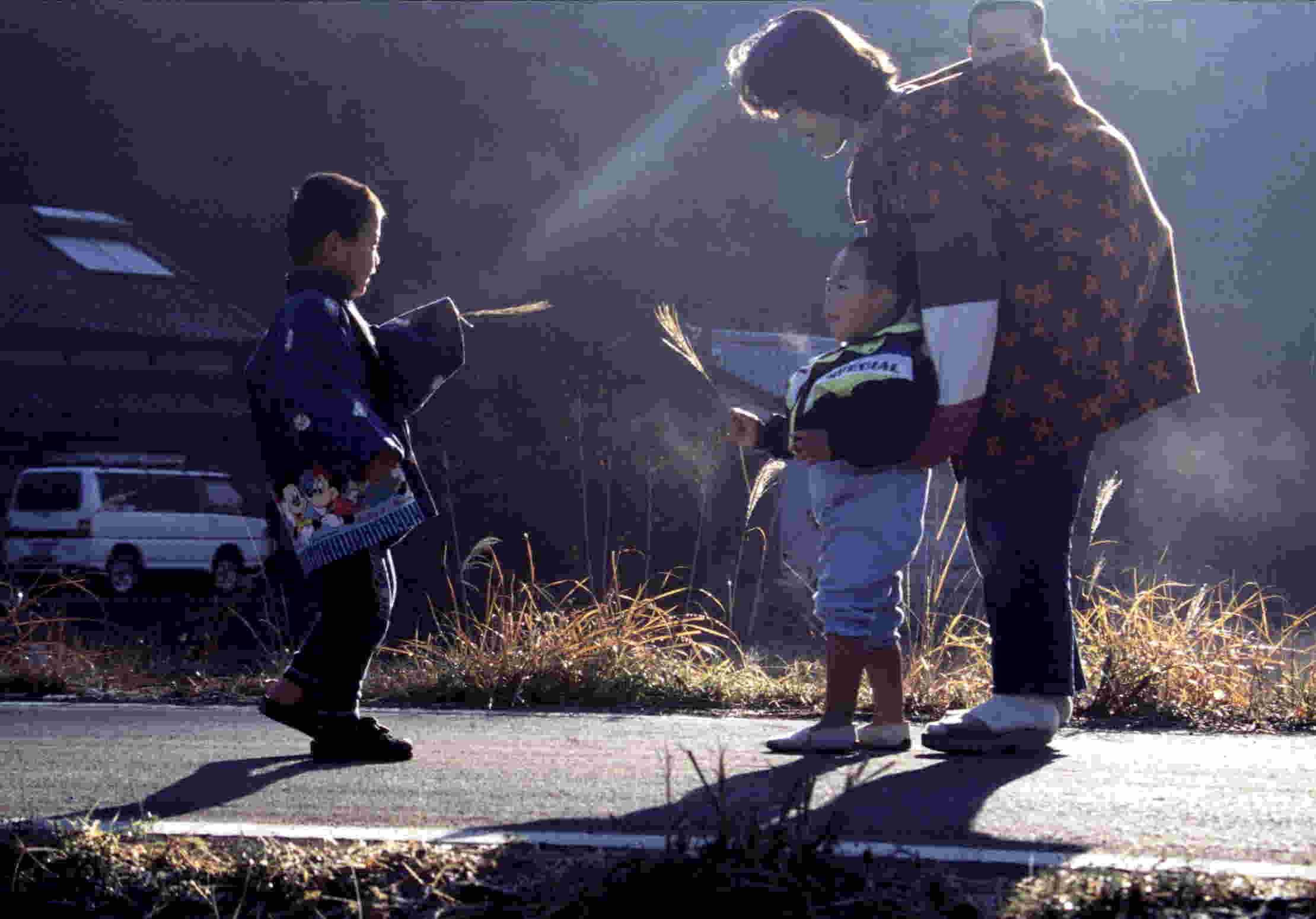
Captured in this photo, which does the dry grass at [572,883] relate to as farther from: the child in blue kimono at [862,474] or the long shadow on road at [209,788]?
the child in blue kimono at [862,474]

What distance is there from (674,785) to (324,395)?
3.68 feet

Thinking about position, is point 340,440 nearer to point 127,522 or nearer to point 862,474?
point 862,474

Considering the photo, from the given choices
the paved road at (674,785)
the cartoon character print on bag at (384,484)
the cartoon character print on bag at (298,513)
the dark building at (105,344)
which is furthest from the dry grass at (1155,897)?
the dark building at (105,344)

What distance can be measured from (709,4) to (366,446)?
22051 mm

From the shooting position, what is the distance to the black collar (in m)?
3.78

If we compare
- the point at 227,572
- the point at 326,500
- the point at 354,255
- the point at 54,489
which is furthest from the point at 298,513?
the point at 227,572

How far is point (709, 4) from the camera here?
24531mm

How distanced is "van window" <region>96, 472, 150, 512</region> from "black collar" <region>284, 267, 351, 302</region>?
17.9 m

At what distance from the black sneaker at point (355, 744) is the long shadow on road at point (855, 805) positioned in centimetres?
68

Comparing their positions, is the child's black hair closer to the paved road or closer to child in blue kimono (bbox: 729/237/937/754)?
child in blue kimono (bbox: 729/237/937/754)

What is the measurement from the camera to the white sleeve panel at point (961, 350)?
11.6 feet

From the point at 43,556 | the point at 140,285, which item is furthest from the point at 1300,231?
the point at 43,556

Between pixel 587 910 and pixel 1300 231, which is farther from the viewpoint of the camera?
pixel 1300 231

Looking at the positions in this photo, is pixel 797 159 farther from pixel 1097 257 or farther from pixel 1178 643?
pixel 1097 257
